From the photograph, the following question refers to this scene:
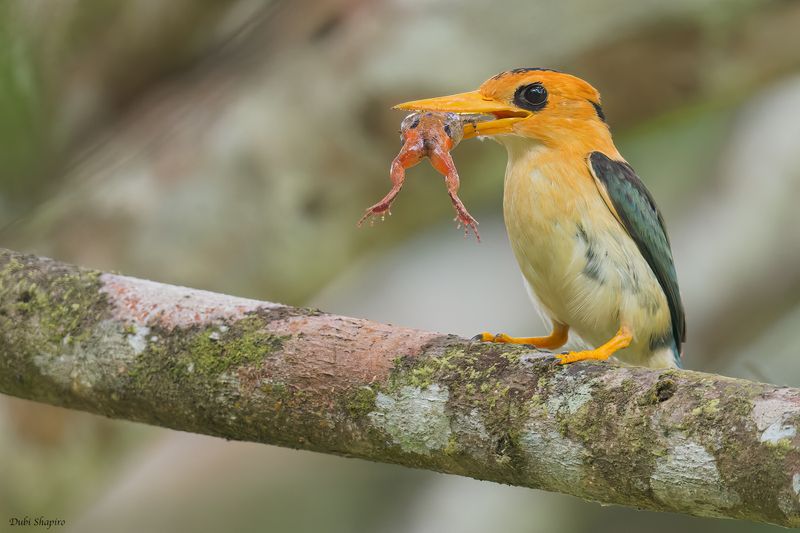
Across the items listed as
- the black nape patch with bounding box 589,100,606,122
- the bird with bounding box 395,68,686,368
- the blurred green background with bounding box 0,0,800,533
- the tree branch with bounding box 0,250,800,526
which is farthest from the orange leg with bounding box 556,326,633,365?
the blurred green background with bounding box 0,0,800,533

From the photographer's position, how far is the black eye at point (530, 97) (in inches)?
148

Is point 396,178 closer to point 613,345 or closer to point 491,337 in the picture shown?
point 491,337

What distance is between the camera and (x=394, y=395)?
2.55 metres

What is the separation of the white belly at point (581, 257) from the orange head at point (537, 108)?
16 centimetres

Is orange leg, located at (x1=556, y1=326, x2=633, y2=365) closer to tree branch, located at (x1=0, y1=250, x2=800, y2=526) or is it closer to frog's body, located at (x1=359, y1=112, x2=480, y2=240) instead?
frog's body, located at (x1=359, y1=112, x2=480, y2=240)

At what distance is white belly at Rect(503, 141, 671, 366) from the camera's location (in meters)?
3.50

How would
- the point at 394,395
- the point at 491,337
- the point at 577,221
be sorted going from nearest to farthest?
the point at 394,395
the point at 491,337
the point at 577,221

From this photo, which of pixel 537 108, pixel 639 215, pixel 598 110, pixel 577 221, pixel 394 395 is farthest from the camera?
pixel 598 110

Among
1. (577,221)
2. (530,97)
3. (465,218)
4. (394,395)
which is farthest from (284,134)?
(394,395)

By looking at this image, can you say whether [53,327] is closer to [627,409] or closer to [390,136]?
[627,409]

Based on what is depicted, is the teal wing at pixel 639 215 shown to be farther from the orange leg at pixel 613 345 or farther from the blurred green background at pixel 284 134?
the blurred green background at pixel 284 134

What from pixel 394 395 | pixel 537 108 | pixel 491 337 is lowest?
pixel 394 395

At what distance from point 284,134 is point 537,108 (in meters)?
2.09

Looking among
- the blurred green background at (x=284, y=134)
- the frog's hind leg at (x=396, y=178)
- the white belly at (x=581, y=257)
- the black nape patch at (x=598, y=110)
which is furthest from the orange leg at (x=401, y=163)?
the blurred green background at (x=284, y=134)
